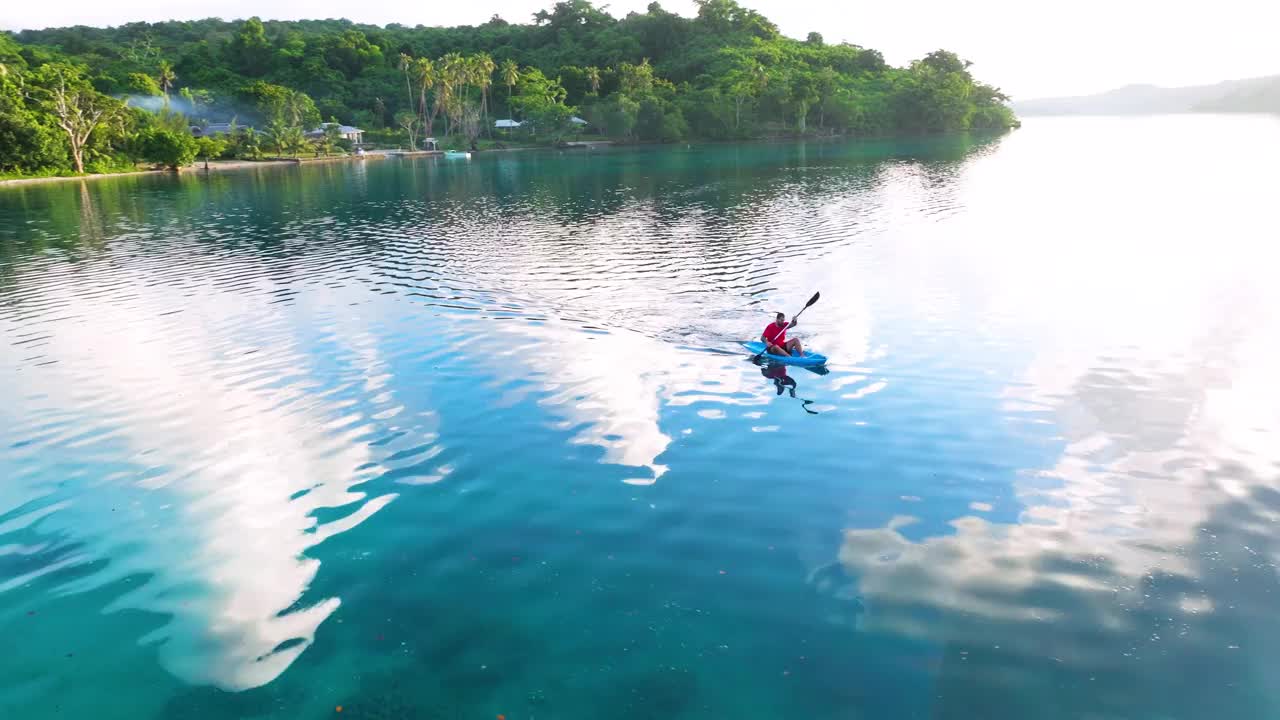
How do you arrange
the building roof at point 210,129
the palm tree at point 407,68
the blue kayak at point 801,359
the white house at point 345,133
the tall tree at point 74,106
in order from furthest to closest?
1. the palm tree at point 407,68
2. the white house at point 345,133
3. the building roof at point 210,129
4. the tall tree at point 74,106
5. the blue kayak at point 801,359

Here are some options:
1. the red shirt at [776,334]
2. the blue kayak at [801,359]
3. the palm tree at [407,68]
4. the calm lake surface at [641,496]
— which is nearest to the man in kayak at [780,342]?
the red shirt at [776,334]

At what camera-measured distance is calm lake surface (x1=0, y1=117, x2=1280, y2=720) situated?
10.1 m

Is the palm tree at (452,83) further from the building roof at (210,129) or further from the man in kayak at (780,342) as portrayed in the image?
the man in kayak at (780,342)

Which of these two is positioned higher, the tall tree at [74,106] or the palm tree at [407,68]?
the palm tree at [407,68]

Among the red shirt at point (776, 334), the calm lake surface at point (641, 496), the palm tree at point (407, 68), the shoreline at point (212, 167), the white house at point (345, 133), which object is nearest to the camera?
the calm lake surface at point (641, 496)

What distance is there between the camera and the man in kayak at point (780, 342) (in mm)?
22562

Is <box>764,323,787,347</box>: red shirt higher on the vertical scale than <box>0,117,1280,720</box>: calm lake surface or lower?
higher

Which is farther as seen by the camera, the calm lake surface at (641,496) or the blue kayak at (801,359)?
the blue kayak at (801,359)

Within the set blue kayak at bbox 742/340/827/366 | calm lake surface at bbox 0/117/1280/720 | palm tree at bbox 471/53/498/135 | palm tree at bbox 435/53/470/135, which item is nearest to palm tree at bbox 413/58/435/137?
palm tree at bbox 435/53/470/135

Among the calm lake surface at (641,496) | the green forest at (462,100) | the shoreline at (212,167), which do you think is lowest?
the calm lake surface at (641,496)

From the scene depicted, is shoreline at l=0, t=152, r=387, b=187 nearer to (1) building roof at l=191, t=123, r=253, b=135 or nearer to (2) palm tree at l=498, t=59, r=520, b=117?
(1) building roof at l=191, t=123, r=253, b=135

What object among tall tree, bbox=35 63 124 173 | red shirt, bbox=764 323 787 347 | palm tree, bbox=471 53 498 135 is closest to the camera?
red shirt, bbox=764 323 787 347

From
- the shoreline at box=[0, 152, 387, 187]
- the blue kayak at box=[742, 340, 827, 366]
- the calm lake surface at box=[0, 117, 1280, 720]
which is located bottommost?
the calm lake surface at box=[0, 117, 1280, 720]

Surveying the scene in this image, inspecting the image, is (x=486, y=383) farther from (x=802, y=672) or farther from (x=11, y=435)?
(x=802, y=672)
